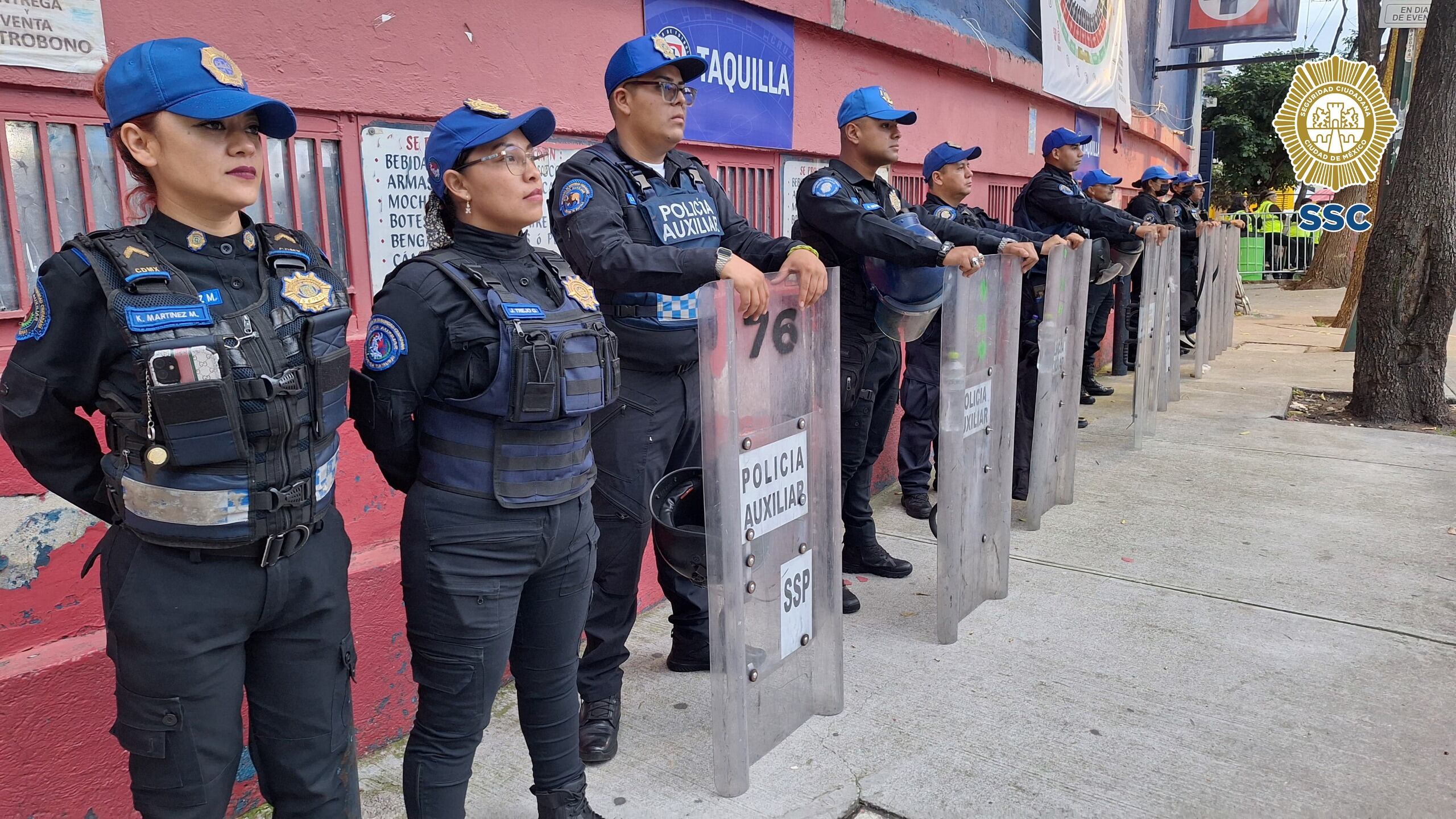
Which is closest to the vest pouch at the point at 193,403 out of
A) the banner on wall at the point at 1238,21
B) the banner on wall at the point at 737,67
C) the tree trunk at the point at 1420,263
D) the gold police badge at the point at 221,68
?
the gold police badge at the point at 221,68

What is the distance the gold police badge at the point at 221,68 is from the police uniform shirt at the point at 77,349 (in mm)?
266

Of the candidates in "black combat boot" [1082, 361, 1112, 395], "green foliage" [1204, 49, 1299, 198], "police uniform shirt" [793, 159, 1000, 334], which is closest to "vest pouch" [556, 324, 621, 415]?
"police uniform shirt" [793, 159, 1000, 334]

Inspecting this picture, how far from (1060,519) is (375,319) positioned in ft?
13.6

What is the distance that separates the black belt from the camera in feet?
5.86

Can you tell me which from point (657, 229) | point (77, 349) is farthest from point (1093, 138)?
point (77, 349)

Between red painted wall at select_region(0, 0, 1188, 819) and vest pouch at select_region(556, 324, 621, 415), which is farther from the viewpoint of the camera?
red painted wall at select_region(0, 0, 1188, 819)

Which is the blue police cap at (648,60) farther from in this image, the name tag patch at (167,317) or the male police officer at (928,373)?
the male police officer at (928,373)

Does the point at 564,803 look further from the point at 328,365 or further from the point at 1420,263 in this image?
the point at 1420,263

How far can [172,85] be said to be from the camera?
5.56 ft

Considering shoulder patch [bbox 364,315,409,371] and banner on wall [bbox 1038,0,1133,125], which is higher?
banner on wall [bbox 1038,0,1133,125]

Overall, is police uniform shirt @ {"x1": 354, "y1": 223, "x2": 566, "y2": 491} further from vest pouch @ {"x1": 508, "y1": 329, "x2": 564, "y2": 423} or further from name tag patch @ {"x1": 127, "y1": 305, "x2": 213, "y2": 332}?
name tag patch @ {"x1": 127, "y1": 305, "x2": 213, "y2": 332}

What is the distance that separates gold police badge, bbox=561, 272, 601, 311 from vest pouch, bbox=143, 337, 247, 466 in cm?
77

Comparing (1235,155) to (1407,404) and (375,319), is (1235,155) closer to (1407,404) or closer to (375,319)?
(1407,404)

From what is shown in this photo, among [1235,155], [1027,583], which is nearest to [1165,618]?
[1027,583]
